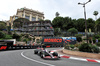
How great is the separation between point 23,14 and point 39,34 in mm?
43032

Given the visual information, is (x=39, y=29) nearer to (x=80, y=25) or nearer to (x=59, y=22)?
(x=59, y=22)

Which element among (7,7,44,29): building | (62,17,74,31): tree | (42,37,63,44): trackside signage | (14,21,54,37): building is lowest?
(42,37,63,44): trackside signage

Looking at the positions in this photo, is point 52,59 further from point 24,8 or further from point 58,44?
point 24,8

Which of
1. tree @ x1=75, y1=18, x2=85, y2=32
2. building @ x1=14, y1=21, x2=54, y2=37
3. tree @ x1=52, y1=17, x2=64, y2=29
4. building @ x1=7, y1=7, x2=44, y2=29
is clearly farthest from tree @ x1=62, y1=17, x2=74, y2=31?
building @ x1=7, y1=7, x2=44, y2=29

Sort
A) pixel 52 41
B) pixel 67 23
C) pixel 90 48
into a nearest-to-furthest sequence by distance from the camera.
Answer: pixel 90 48 < pixel 52 41 < pixel 67 23

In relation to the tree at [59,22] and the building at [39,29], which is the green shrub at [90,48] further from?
the tree at [59,22]

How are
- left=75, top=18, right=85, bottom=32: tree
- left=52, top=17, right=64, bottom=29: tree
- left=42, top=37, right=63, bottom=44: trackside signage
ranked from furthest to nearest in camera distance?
left=52, top=17, right=64, bottom=29: tree
left=75, top=18, right=85, bottom=32: tree
left=42, top=37, right=63, bottom=44: trackside signage

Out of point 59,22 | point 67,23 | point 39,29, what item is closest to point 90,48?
point 39,29

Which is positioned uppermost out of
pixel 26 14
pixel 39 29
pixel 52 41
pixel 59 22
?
pixel 26 14

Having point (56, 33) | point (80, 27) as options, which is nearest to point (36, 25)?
point (56, 33)

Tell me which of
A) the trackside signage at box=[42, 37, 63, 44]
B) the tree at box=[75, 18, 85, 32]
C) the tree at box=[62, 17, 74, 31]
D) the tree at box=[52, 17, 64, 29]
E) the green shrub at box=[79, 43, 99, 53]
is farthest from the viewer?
the tree at box=[52, 17, 64, 29]

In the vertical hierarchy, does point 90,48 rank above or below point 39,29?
below

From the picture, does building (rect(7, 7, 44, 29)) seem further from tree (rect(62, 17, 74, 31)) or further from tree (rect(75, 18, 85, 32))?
tree (rect(75, 18, 85, 32))

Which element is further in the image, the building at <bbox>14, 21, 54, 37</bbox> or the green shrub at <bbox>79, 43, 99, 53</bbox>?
the building at <bbox>14, 21, 54, 37</bbox>
